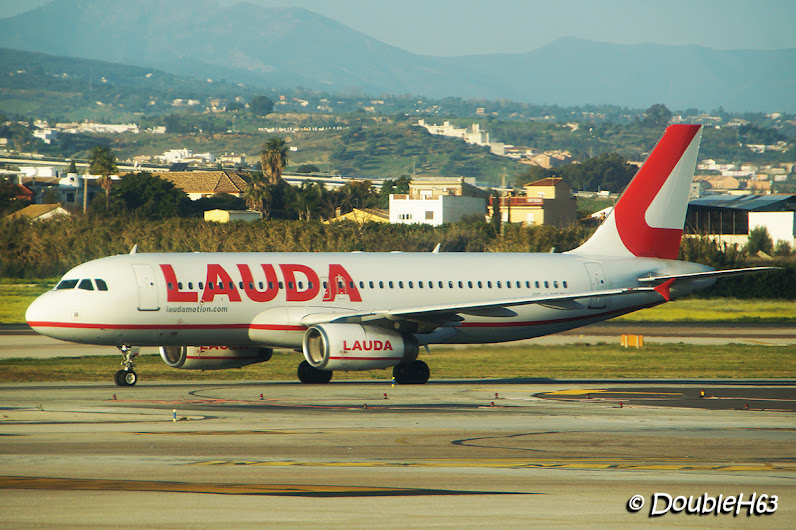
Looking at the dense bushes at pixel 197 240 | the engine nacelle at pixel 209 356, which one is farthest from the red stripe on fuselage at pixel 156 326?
the dense bushes at pixel 197 240

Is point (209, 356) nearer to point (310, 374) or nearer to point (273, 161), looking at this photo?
point (310, 374)

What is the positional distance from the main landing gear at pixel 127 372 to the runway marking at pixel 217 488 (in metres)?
16.9

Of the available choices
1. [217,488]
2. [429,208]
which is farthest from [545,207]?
[217,488]

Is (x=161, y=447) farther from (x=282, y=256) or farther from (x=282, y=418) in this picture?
(x=282, y=256)

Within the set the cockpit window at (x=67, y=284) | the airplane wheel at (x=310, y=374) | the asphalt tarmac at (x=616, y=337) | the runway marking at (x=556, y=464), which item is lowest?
the asphalt tarmac at (x=616, y=337)

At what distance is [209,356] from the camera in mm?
35688

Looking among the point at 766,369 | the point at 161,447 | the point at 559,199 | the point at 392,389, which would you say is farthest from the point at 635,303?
the point at 559,199

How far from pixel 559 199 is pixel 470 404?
145987 millimetres

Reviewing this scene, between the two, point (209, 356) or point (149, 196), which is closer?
point (209, 356)

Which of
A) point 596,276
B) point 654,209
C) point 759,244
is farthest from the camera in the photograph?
point 759,244

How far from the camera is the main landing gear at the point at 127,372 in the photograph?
33062mm

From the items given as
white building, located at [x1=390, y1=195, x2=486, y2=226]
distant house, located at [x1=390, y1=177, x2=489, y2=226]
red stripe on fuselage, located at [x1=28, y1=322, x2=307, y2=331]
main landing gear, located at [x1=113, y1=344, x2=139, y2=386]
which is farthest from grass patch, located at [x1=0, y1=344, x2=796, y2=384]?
white building, located at [x1=390, y1=195, x2=486, y2=226]

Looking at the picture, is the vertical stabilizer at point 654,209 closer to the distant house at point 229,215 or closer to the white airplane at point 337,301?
the white airplane at point 337,301

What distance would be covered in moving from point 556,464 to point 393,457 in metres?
2.98
